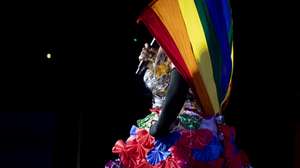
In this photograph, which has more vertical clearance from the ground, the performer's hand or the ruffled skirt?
the performer's hand

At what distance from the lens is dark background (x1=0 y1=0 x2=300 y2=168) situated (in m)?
5.26

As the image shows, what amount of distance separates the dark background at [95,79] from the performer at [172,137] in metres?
2.08

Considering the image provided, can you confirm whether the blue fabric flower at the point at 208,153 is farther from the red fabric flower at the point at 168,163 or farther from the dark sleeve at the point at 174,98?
the dark sleeve at the point at 174,98

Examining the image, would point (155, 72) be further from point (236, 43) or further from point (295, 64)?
point (295, 64)

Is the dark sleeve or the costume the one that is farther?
the costume

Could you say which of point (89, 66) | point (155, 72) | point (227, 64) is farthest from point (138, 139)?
point (89, 66)

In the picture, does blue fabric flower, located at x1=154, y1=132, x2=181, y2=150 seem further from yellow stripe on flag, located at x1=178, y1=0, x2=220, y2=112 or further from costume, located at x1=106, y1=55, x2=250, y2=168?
yellow stripe on flag, located at x1=178, y1=0, x2=220, y2=112

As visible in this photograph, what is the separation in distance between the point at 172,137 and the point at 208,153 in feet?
0.67

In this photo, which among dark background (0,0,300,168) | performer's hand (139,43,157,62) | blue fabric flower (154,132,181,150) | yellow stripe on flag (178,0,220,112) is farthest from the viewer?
dark background (0,0,300,168)

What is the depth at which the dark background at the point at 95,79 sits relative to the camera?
526cm

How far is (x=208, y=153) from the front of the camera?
2977mm

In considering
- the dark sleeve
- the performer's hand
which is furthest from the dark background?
the dark sleeve

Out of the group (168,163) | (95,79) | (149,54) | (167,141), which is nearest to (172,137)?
(167,141)

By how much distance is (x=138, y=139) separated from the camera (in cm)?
310
